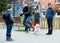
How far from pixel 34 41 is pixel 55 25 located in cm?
866

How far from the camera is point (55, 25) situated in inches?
953

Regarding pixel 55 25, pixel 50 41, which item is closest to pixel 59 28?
pixel 55 25

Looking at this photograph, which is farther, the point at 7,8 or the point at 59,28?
the point at 59,28

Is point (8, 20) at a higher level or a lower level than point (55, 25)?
higher

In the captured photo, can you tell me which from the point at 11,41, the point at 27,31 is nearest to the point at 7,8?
the point at 11,41

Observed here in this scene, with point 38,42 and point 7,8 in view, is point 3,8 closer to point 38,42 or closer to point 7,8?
point 7,8

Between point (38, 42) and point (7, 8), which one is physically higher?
point (7, 8)

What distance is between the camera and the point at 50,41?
15805 millimetres

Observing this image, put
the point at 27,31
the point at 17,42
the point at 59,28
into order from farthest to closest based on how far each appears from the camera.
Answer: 1. the point at 59,28
2. the point at 27,31
3. the point at 17,42

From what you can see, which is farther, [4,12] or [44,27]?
[44,27]

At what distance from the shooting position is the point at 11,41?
15.5m

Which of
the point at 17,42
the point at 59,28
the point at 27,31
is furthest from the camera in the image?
the point at 59,28

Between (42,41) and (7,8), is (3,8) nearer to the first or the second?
(7,8)

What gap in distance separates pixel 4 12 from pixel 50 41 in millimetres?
2520
